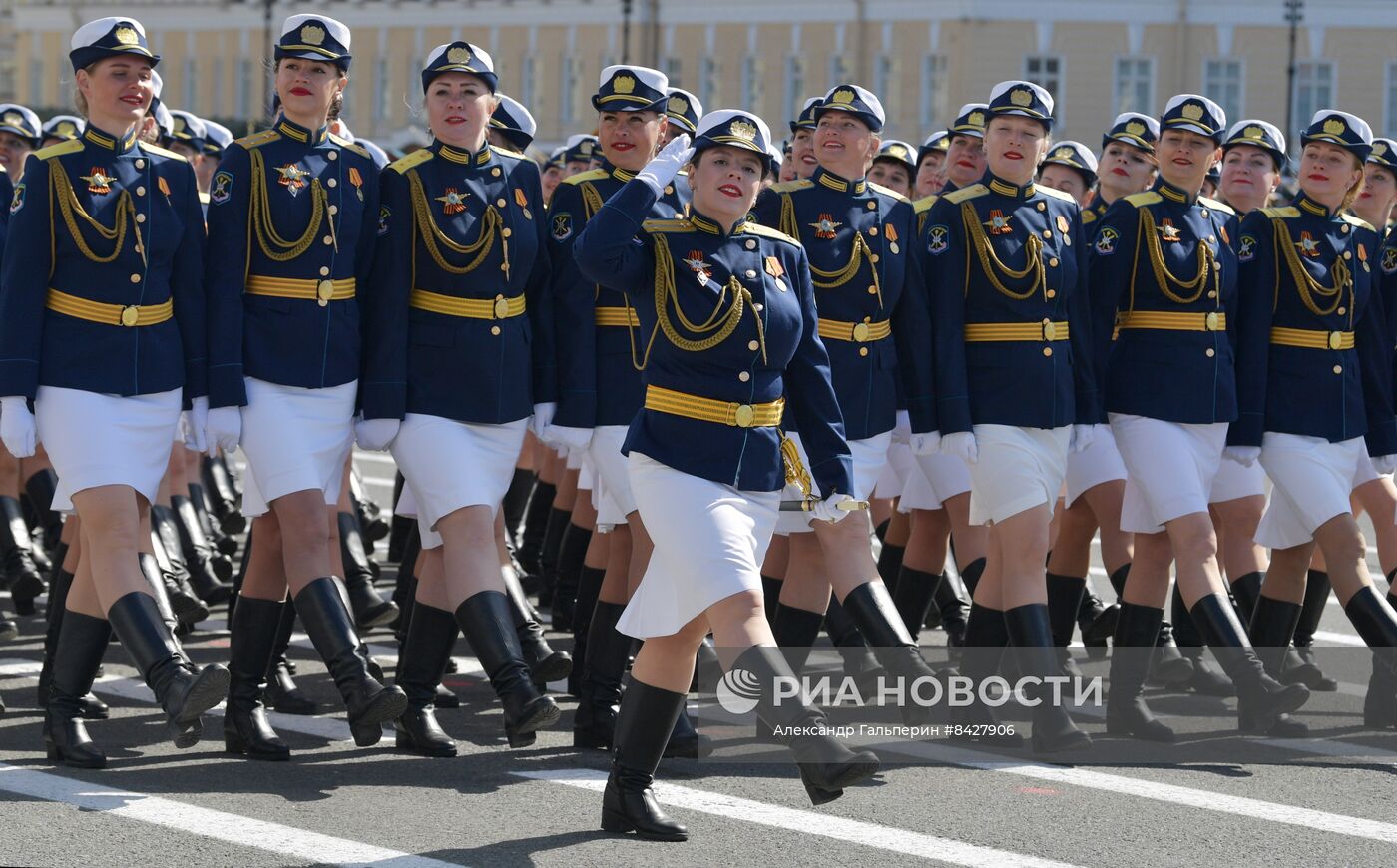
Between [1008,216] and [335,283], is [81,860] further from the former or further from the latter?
[1008,216]

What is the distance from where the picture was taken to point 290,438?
25.5 ft

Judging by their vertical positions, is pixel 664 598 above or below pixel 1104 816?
above

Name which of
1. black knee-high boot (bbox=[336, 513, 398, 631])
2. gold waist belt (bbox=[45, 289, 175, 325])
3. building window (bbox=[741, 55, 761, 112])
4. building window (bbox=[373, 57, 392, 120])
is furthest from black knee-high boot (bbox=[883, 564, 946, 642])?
building window (bbox=[373, 57, 392, 120])

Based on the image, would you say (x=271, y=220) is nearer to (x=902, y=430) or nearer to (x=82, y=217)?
(x=82, y=217)

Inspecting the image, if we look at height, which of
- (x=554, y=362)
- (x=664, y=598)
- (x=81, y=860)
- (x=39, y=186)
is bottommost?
(x=81, y=860)

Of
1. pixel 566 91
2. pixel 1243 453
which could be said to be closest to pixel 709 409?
pixel 1243 453

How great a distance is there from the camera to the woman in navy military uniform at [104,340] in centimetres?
746

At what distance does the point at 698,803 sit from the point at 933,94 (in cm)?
5305

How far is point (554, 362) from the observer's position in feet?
27.3

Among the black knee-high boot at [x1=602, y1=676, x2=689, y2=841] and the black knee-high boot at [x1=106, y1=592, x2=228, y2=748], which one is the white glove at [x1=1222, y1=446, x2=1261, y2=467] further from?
the black knee-high boot at [x1=106, y1=592, x2=228, y2=748]

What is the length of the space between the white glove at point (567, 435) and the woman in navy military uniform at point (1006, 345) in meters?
1.23

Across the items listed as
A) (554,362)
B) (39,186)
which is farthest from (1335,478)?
(39,186)

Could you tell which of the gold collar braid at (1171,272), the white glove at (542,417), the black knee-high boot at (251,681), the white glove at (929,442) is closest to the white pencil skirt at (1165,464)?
the gold collar braid at (1171,272)

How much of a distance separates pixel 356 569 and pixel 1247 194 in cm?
400
